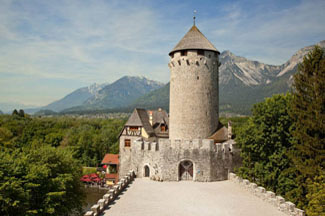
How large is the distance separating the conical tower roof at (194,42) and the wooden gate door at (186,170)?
10753 mm

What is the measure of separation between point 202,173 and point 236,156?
381cm

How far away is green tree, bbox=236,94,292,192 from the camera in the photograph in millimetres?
18938

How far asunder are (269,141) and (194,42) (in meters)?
11.5

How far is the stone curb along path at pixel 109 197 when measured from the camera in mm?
14031

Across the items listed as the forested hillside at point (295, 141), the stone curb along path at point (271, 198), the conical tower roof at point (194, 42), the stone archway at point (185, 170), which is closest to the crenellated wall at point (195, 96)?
the conical tower roof at point (194, 42)

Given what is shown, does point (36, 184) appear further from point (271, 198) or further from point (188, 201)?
point (271, 198)

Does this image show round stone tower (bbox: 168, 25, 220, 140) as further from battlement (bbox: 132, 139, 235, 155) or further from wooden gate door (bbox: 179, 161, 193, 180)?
wooden gate door (bbox: 179, 161, 193, 180)

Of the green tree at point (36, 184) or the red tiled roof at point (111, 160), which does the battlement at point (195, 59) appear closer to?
the green tree at point (36, 184)

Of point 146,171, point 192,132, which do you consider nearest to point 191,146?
point 192,132

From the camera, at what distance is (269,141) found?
1920 cm

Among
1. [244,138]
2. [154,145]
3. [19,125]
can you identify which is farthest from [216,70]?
[19,125]

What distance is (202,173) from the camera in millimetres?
21484

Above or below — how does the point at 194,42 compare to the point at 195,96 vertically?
above

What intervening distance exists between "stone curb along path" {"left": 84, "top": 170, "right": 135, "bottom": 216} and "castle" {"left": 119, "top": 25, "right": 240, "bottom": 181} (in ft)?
7.04
